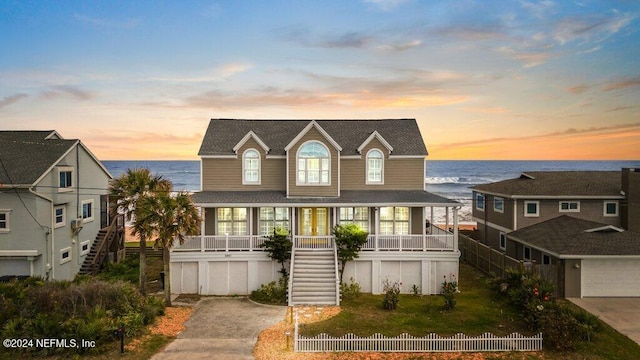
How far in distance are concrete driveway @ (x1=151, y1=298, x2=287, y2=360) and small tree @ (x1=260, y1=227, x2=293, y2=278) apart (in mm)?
2696

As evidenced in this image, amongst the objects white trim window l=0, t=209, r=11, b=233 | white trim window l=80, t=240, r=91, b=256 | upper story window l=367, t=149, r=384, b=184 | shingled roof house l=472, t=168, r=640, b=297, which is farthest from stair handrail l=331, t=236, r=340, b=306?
white trim window l=0, t=209, r=11, b=233

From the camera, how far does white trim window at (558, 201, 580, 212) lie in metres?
25.8

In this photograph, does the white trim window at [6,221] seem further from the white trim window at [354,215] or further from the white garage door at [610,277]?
the white garage door at [610,277]

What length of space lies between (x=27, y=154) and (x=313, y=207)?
17.1 meters

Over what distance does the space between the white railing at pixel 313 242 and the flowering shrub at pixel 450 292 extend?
21.4 ft

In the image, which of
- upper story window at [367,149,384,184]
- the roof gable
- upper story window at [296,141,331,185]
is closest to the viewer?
the roof gable

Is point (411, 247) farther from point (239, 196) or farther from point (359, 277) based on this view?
point (239, 196)

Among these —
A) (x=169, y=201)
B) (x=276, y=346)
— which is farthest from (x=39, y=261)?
(x=276, y=346)

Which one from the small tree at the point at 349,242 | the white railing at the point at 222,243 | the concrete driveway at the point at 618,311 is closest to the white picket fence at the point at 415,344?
the concrete driveway at the point at 618,311

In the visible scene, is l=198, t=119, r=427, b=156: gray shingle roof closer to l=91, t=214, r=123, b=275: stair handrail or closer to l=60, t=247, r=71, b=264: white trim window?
l=91, t=214, r=123, b=275: stair handrail

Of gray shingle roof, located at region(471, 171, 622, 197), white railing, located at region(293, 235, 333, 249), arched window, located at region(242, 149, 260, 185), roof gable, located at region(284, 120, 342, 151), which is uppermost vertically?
roof gable, located at region(284, 120, 342, 151)

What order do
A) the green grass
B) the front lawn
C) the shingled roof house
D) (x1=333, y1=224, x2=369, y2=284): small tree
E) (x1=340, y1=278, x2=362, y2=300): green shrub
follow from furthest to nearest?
(x1=333, y1=224, x2=369, y2=284): small tree → (x1=340, y1=278, x2=362, y2=300): green shrub → the shingled roof house → the front lawn → the green grass

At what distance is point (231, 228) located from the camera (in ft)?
78.0

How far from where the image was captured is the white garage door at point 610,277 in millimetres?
19469
